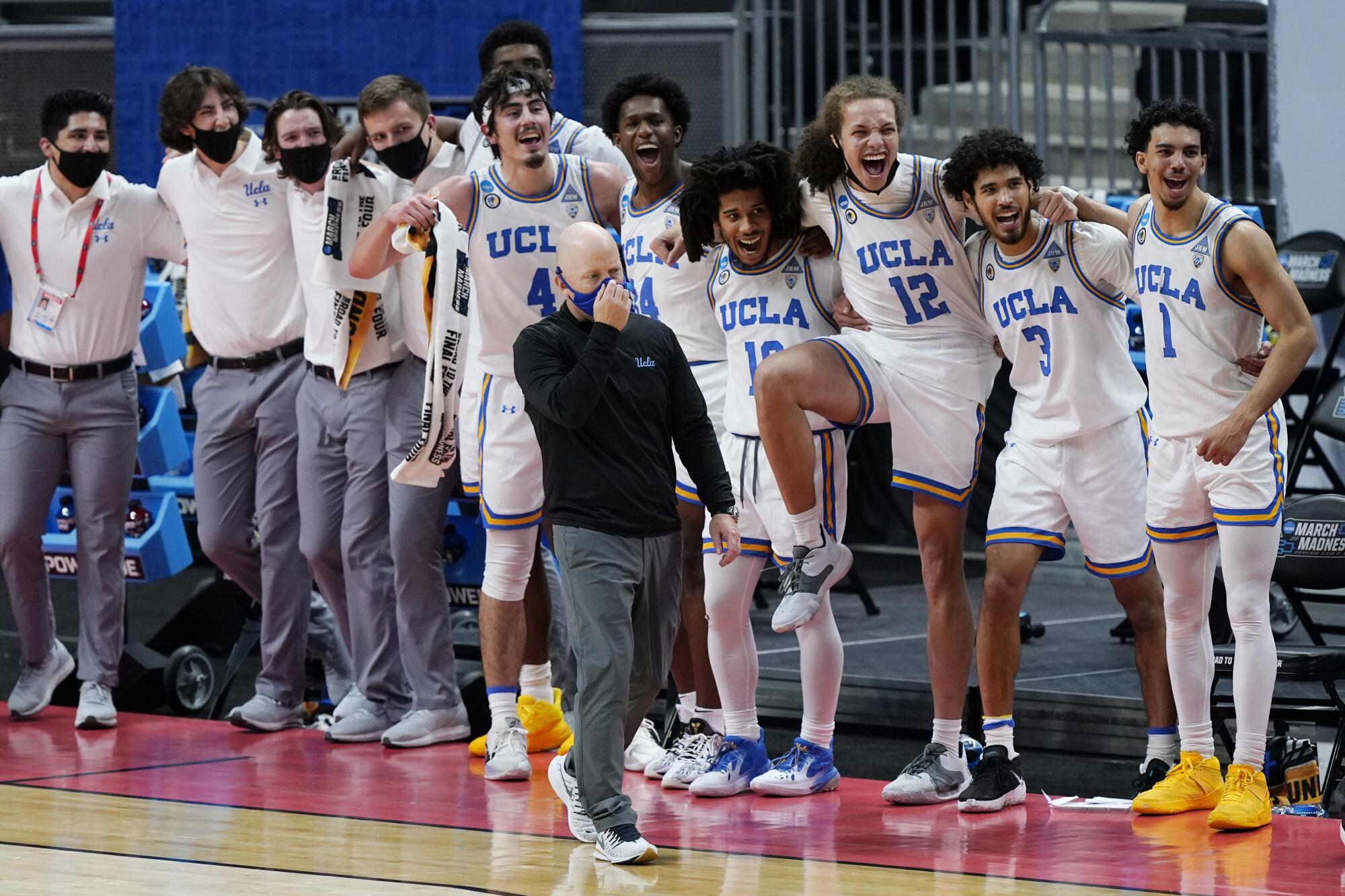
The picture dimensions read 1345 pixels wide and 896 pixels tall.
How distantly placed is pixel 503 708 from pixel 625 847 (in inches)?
54.7

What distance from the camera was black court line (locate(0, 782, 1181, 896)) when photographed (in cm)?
416

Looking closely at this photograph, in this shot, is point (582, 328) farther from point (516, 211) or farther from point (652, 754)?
point (652, 754)

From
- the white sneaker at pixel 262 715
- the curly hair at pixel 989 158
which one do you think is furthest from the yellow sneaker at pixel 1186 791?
the white sneaker at pixel 262 715

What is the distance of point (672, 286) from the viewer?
5566 millimetres

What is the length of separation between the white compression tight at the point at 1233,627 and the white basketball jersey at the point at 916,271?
79 centimetres

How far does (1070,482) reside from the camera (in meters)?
5.06

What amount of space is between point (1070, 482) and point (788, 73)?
5330mm

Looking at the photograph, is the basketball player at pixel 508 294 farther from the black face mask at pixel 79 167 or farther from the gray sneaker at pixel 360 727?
the black face mask at pixel 79 167

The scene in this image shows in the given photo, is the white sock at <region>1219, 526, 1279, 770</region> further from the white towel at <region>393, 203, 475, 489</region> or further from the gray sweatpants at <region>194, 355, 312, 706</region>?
the gray sweatpants at <region>194, 355, 312, 706</region>

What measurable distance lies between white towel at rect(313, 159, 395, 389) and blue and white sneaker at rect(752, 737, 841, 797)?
201 centimetres

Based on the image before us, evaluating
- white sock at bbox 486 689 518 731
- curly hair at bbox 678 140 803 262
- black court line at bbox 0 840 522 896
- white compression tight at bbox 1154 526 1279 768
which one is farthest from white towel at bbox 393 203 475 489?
white compression tight at bbox 1154 526 1279 768

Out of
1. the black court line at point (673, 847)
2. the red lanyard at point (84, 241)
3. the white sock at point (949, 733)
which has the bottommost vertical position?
the black court line at point (673, 847)

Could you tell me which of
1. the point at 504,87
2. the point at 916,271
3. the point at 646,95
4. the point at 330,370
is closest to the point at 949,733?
the point at 916,271

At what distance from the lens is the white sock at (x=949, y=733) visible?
5211 millimetres
